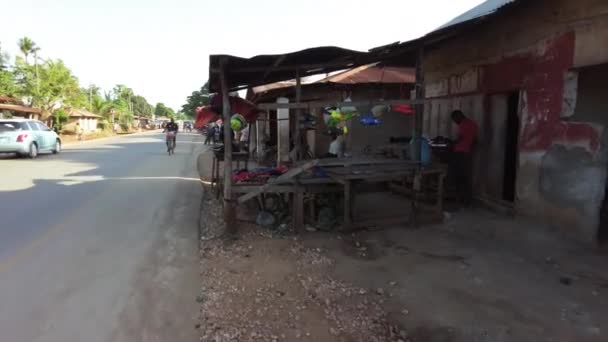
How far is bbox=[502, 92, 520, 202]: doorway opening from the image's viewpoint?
715cm

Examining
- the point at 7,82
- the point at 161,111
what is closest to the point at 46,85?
the point at 7,82

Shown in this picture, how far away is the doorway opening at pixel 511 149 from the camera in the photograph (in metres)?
7.15

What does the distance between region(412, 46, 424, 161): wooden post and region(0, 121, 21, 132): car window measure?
1633cm

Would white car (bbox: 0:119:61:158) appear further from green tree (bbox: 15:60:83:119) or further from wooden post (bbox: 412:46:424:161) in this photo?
green tree (bbox: 15:60:83:119)

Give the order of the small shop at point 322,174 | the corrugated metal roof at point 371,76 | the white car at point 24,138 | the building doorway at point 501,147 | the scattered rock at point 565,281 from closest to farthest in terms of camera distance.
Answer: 1. the scattered rock at point 565,281
2. the small shop at point 322,174
3. the building doorway at point 501,147
4. the corrugated metal roof at point 371,76
5. the white car at point 24,138

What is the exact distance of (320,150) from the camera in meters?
12.7

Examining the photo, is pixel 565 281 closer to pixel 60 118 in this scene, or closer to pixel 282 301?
pixel 282 301

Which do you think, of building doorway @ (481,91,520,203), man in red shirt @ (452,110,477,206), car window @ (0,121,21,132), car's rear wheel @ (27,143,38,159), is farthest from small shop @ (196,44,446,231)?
car window @ (0,121,21,132)

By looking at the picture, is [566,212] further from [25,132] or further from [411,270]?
[25,132]

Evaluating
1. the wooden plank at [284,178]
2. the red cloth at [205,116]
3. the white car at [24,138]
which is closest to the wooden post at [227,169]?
the wooden plank at [284,178]

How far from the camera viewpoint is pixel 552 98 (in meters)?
5.73

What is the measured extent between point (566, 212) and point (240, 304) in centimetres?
458

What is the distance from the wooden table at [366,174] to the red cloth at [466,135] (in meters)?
1.16

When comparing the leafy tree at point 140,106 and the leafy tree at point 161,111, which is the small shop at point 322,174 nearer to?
the leafy tree at point 140,106
